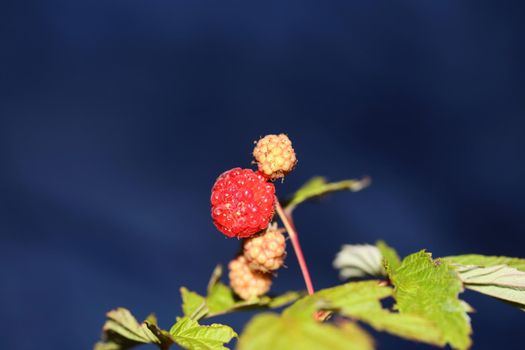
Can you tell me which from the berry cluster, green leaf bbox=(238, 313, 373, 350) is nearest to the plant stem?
the berry cluster

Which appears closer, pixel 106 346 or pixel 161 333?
pixel 161 333

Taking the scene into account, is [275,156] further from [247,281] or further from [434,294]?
[434,294]

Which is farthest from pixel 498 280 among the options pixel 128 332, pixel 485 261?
pixel 128 332

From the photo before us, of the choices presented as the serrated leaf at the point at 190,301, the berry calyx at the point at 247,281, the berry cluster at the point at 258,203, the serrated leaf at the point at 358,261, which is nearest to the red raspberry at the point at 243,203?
the berry cluster at the point at 258,203

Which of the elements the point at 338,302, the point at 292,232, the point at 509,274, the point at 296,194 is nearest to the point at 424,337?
the point at 338,302

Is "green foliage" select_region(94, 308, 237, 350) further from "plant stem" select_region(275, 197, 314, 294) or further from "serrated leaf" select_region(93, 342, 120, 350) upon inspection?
"plant stem" select_region(275, 197, 314, 294)

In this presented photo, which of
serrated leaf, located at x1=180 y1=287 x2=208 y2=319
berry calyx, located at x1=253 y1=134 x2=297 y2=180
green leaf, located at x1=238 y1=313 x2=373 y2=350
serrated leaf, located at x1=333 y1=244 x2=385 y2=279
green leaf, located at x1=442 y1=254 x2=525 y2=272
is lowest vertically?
green leaf, located at x1=238 y1=313 x2=373 y2=350
